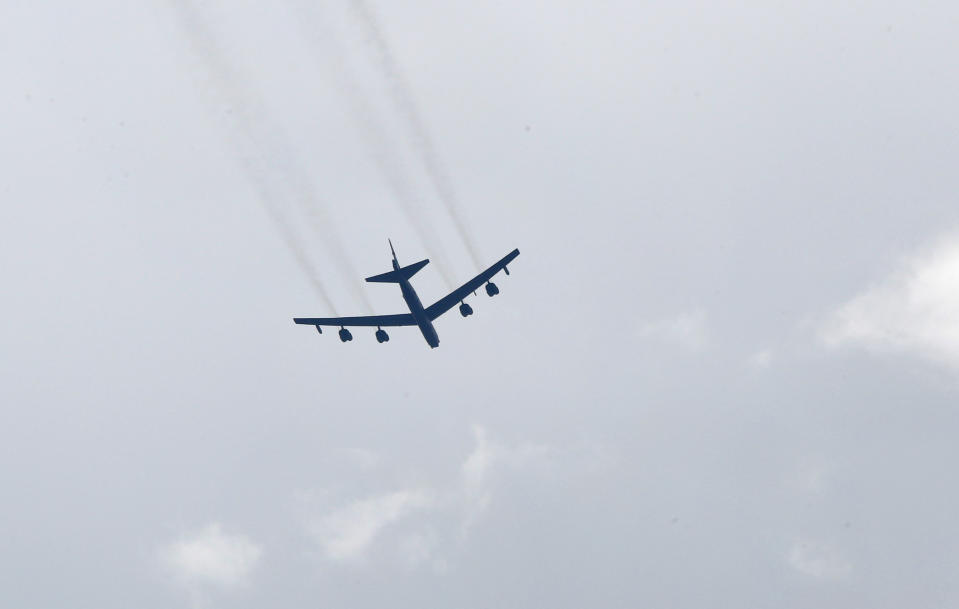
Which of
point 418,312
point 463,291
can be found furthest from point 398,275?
point 463,291

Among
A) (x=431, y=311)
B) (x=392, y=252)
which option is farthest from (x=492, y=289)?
(x=392, y=252)

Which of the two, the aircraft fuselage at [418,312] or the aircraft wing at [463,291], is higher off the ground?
the aircraft wing at [463,291]

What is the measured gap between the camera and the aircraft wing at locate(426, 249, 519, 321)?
85688 mm

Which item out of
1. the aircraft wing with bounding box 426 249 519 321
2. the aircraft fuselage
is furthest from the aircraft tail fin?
the aircraft wing with bounding box 426 249 519 321

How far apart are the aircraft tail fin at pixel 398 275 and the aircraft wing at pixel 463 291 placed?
809 centimetres

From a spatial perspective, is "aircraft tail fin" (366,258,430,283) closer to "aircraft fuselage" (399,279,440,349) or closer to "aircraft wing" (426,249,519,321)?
"aircraft fuselage" (399,279,440,349)

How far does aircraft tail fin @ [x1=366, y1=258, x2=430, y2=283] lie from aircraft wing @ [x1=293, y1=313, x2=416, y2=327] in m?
9.87

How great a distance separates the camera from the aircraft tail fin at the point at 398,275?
76438 mm

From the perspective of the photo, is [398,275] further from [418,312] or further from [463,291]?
[463,291]

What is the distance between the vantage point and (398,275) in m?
77.3

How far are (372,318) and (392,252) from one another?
1261 cm

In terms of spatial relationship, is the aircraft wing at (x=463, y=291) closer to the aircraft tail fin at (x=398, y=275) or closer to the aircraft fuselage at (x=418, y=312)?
the aircraft fuselage at (x=418, y=312)

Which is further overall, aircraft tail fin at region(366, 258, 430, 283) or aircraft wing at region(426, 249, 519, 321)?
aircraft wing at region(426, 249, 519, 321)

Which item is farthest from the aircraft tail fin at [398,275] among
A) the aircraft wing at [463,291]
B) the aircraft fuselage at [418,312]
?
the aircraft wing at [463,291]
